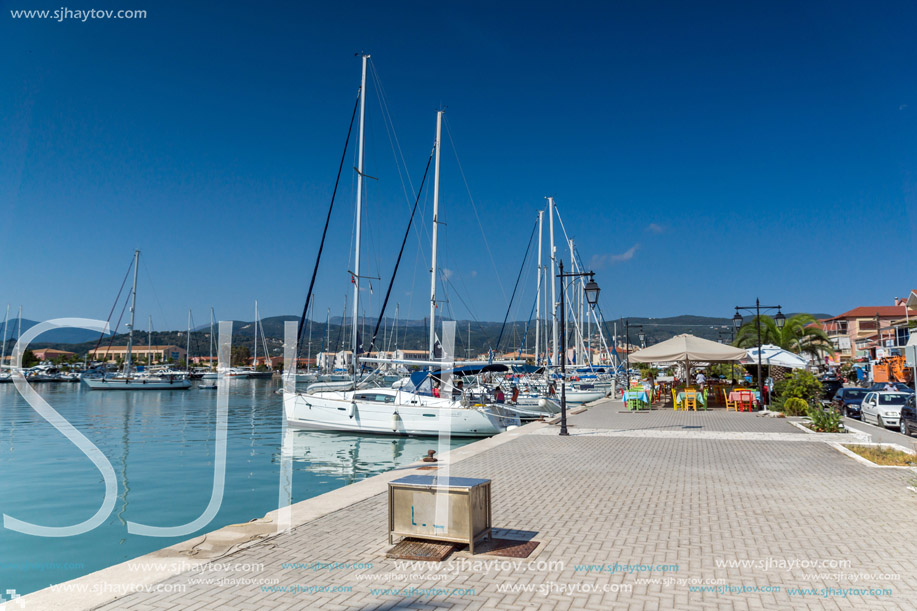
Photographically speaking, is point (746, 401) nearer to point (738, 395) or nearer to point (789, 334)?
point (738, 395)

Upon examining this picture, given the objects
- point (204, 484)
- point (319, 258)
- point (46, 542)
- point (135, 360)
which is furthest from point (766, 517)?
point (135, 360)

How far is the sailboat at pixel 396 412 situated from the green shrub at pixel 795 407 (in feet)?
37.5

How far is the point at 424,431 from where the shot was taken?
25.8 metres

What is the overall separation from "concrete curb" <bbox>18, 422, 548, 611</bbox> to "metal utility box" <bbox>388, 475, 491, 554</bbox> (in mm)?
1925

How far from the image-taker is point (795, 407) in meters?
25.5

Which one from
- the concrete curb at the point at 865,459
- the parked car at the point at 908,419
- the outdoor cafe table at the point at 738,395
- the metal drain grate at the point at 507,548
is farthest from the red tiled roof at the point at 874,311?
the metal drain grate at the point at 507,548

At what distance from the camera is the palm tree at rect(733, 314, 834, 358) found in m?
48.8

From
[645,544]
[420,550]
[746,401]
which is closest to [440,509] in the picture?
[420,550]

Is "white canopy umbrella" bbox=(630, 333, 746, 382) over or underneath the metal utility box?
over

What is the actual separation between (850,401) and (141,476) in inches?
1149

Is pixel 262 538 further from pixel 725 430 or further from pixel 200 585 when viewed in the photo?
pixel 725 430

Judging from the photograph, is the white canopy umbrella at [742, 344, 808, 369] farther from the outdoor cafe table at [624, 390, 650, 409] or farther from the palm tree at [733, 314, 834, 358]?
the palm tree at [733, 314, 834, 358]

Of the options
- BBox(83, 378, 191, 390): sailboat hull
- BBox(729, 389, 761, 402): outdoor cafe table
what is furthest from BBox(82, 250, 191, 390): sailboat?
BBox(729, 389, 761, 402): outdoor cafe table

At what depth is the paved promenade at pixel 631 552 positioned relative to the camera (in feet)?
18.3
